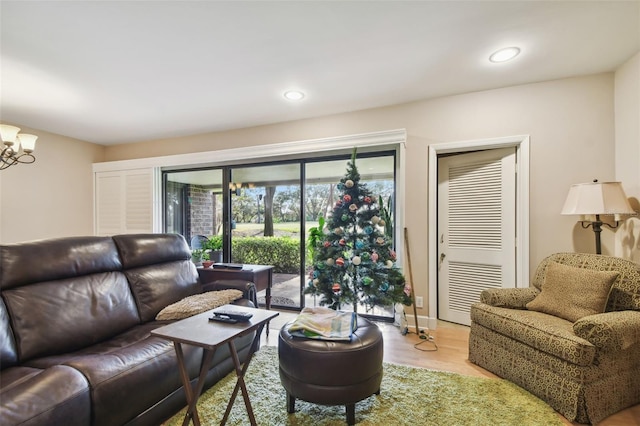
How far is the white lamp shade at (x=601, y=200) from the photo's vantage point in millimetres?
2180

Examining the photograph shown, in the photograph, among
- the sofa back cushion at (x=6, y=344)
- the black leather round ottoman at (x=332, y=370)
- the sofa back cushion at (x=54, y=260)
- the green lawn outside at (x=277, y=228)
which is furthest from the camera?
the green lawn outside at (x=277, y=228)

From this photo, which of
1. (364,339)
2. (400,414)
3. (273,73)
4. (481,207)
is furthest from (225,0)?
(481,207)

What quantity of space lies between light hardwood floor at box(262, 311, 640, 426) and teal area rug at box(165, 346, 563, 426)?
0.65 feet

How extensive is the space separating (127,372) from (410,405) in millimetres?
1674


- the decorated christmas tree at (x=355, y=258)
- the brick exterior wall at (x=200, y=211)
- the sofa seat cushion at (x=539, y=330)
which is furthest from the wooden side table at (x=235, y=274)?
the sofa seat cushion at (x=539, y=330)

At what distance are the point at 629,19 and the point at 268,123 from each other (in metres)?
3.44

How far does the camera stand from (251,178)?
421cm

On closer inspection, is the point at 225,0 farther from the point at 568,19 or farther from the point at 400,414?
the point at 400,414

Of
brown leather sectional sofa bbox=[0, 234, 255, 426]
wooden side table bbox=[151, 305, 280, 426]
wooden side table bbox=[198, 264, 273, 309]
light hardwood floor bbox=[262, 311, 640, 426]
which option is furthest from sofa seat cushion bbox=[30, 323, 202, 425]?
light hardwood floor bbox=[262, 311, 640, 426]

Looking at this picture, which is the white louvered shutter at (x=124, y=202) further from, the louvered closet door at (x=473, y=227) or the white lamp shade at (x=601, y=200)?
the white lamp shade at (x=601, y=200)

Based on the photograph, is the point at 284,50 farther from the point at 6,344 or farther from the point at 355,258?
the point at 6,344

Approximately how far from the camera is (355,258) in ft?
9.33

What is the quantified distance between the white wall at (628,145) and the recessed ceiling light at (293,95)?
9.42ft

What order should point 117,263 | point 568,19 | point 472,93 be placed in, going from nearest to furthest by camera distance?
point 568,19 < point 117,263 < point 472,93
